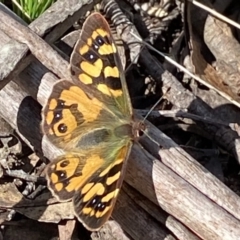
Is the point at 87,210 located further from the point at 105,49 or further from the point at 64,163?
the point at 105,49

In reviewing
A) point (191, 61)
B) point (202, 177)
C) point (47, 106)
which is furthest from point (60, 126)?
point (191, 61)

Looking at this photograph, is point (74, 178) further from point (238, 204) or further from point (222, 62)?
point (222, 62)

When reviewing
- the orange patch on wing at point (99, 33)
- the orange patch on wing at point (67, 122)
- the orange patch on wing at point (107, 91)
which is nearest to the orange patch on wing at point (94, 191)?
the orange patch on wing at point (67, 122)

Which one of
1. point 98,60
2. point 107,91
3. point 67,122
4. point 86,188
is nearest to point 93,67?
point 98,60

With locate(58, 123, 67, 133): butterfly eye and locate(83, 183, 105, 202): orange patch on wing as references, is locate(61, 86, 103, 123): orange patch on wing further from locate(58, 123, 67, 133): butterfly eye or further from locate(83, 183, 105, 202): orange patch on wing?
locate(83, 183, 105, 202): orange patch on wing

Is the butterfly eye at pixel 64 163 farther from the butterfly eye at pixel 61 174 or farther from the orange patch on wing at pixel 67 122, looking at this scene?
the orange patch on wing at pixel 67 122

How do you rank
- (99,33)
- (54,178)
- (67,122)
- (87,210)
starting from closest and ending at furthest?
(87,210) → (54,178) → (99,33) → (67,122)

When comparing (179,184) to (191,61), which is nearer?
(179,184)

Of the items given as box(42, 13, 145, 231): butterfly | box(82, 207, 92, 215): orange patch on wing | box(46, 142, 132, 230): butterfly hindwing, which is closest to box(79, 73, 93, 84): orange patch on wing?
box(42, 13, 145, 231): butterfly
